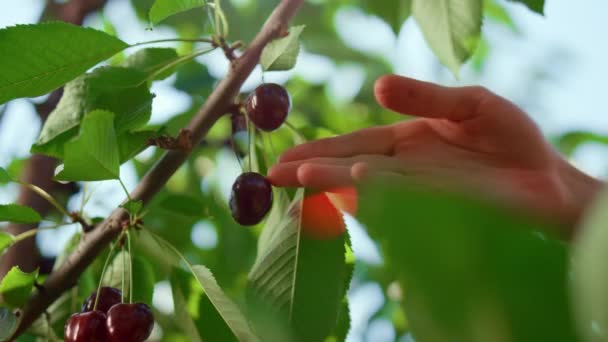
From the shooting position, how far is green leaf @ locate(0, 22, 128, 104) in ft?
3.25

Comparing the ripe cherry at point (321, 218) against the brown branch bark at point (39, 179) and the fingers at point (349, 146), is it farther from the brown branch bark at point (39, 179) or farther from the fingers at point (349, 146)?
the brown branch bark at point (39, 179)

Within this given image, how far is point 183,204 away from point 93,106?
0.24 m

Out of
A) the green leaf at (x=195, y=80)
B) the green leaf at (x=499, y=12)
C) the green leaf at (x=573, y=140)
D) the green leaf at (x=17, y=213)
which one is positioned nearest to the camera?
the green leaf at (x=17, y=213)

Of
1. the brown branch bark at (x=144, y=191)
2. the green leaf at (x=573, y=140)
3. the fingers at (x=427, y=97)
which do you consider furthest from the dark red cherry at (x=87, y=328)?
the green leaf at (x=573, y=140)

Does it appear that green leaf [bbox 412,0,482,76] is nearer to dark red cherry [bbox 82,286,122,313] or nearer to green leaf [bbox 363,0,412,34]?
green leaf [bbox 363,0,412,34]

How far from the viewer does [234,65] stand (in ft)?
3.69

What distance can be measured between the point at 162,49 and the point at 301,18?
924 millimetres

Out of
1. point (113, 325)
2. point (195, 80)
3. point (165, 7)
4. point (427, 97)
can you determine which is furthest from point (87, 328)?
point (195, 80)

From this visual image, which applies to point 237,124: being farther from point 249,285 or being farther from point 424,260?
point 424,260

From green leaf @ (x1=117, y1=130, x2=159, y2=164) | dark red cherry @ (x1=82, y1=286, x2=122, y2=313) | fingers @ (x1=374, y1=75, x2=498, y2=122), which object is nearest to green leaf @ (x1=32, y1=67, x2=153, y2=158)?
green leaf @ (x1=117, y1=130, x2=159, y2=164)

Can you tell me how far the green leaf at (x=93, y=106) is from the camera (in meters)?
1.08

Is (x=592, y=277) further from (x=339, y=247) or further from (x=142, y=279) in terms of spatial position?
(x=142, y=279)

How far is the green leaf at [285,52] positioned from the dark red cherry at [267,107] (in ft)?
0.14

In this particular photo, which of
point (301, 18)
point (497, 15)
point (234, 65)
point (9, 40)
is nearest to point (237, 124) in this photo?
point (234, 65)
